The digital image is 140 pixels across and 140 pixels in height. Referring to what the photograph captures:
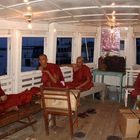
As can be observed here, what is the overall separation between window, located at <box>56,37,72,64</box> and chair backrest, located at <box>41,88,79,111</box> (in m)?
3.30

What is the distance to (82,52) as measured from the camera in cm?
848

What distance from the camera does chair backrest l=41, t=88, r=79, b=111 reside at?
4266 millimetres

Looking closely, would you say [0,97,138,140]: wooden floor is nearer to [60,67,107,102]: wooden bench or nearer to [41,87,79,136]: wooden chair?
[41,87,79,136]: wooden chair

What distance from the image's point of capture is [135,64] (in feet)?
27.4

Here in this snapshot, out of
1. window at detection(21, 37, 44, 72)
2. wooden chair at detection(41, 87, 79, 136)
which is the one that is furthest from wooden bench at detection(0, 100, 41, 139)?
window at detection(21, 37, 44, 72)

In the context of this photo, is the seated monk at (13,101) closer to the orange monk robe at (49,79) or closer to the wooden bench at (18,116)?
the wooden bench at (18,116)

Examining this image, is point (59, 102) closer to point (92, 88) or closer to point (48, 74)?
point (48, 74)

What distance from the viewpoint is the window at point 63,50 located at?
305 inches

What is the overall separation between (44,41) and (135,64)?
3065 millimetres

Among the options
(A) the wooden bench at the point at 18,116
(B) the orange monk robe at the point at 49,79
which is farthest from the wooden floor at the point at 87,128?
(B) the orange monk robe at the point at 49,79

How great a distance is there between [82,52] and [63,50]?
81cm

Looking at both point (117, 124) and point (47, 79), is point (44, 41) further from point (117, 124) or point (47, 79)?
point (117, 124)

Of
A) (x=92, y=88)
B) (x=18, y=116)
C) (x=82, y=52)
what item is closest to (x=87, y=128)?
(x=18, y=116)

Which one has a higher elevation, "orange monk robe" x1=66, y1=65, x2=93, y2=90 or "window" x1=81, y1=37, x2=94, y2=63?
"window" x1=81, y1=37, x2=94, y2=63
